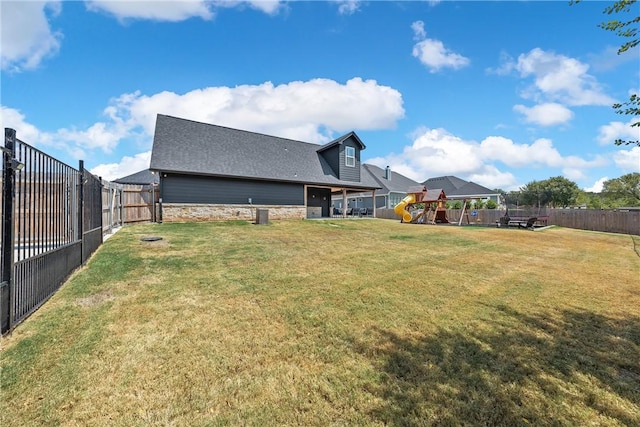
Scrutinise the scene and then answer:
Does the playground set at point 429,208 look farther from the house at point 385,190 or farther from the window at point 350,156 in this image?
the house at point 385,190

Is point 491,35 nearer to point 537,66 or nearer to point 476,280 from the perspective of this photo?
point 537,66

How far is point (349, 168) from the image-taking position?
898 inches

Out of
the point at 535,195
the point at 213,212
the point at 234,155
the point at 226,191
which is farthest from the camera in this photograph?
the point at 535,195

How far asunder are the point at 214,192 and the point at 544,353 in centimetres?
1623

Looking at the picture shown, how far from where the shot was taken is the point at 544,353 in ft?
8.98

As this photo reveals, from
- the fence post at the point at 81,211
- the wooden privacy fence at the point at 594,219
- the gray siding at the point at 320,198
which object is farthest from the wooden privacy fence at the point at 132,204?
the wooden privacy fence at the point at 594,219

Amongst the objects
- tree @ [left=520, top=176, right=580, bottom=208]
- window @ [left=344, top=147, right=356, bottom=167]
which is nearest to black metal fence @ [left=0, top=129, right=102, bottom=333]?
window @ [left=344, top=147, right=356, bottom=167]

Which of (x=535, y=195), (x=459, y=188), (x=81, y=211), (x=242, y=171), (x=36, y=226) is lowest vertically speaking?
(x=36, y=226)

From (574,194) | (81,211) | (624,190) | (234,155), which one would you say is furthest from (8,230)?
(574,194)

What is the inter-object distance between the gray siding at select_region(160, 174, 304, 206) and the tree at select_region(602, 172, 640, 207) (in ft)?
137

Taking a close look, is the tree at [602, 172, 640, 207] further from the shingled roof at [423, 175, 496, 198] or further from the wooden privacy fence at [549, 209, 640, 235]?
the wooden privacy fence at [549, 209, 640, 235]

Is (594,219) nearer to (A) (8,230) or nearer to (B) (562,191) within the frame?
(B) (562,191)

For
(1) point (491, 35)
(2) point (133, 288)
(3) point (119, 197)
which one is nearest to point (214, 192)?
(3) point (119, 197)

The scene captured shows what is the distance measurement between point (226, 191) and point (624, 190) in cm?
4746
